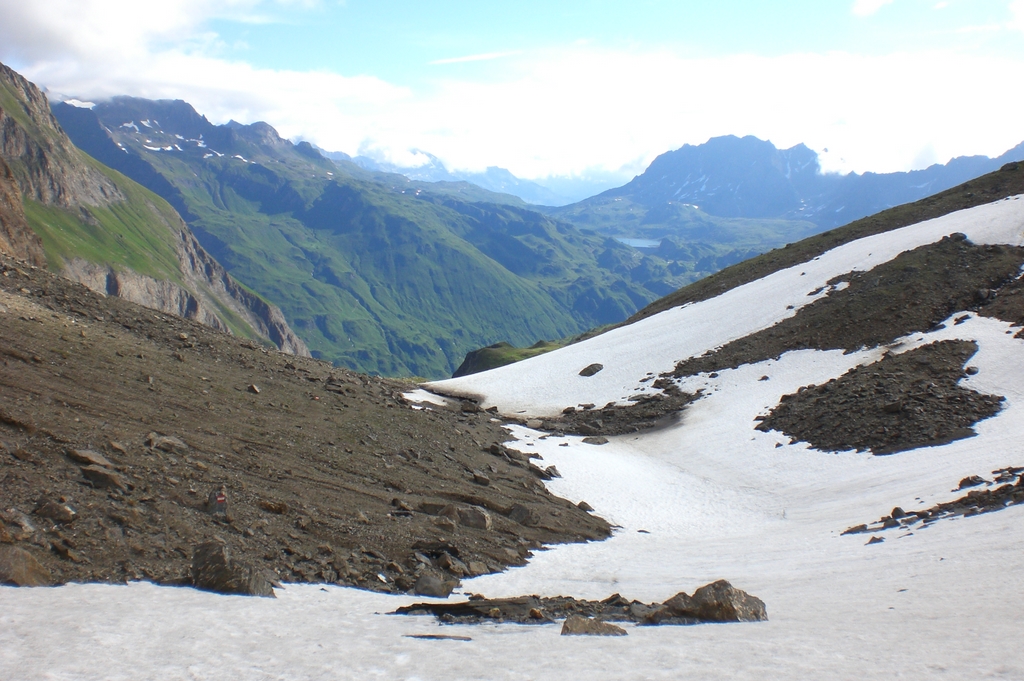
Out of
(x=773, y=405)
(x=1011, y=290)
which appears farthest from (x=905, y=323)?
(x=773, y=405)

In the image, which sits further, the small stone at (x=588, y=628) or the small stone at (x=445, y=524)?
the small stone at (x=445, y=524)

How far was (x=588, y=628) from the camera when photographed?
10789 millimetres

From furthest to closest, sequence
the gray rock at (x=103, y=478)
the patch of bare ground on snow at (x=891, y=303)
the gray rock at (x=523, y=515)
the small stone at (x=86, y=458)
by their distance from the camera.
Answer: the patch of bare ground on snow at (x=891, y=303), the gray rock at (x=523, y=515), the small stone at (x=86, y=458), the gray rock at (x=103, y=478)

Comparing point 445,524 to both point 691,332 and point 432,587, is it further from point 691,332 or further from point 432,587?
point 691,332

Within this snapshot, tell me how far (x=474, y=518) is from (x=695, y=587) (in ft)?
22.7

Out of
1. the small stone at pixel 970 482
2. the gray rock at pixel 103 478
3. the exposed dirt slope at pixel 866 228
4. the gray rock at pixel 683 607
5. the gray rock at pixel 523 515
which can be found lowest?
the gray rock at pixel 523 515

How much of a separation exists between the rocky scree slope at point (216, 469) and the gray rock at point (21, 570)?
67 millimetres

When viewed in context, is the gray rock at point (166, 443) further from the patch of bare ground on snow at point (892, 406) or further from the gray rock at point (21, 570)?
the patch of bare ground on snow at point (892, 406)

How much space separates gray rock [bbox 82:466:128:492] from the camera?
14555 millimetres

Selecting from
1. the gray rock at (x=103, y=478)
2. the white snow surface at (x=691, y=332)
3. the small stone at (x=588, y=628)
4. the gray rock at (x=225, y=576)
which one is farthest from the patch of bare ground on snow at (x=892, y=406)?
the gray rock at (x=103, y=478)

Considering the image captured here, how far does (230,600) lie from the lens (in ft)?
38.3

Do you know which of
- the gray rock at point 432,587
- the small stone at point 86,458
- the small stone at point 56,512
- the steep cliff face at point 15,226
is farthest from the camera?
the steep cliff face at point 15,226

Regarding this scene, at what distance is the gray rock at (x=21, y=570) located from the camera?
10.9 m

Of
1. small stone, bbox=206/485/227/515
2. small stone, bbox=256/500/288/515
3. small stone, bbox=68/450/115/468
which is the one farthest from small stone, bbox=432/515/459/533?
small stone, bbox=68/450/115/468
